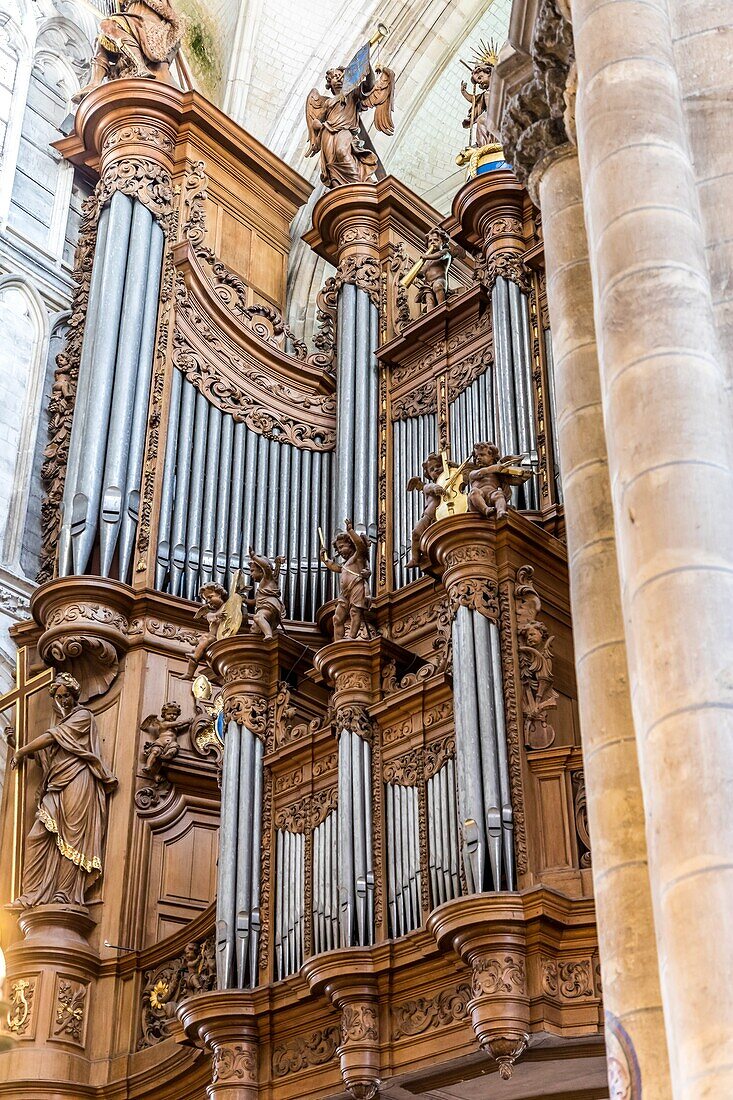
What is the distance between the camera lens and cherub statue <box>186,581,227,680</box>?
1158cm

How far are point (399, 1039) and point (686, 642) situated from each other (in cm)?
507

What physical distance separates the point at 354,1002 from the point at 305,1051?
61cm

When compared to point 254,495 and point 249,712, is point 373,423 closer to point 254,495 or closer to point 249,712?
point 254,495

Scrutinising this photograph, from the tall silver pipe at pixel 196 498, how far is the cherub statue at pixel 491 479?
Answer: 3671mm

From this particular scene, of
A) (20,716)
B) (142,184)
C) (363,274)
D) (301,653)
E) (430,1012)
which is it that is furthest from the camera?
(142,184)

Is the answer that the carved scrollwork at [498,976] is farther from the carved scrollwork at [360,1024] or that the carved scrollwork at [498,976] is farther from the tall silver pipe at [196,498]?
the tall silver pipe at [196,498]

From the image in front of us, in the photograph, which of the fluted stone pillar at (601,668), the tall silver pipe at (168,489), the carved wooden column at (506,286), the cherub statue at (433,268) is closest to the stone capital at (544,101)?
the fluted stone pillar at (601,668)

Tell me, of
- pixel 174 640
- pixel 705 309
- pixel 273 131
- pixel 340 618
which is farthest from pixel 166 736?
pixel 273 131

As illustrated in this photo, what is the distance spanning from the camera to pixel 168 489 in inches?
557

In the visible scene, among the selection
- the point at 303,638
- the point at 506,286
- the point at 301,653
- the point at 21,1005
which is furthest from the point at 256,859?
the point at 506,286

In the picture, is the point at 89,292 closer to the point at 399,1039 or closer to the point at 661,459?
the point at 399,1039

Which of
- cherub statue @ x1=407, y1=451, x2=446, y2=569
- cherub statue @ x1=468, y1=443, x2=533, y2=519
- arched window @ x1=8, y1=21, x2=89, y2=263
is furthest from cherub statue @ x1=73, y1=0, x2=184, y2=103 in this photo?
cherub statue @ x1=468, y1=443, x2=533, y2=519

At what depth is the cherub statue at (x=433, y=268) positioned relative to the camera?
15.1 metres

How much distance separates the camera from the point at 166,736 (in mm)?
12352
